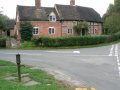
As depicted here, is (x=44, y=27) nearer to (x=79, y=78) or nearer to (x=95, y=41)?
(x=95, y=41)

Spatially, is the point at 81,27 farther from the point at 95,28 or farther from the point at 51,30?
the point at 95,28

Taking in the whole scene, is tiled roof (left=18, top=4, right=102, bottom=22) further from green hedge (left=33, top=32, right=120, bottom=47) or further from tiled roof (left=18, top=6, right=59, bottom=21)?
green hedge (left=33, top=32, right=120, bottom=47)

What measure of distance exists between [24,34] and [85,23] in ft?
43.6

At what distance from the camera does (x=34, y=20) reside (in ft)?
226

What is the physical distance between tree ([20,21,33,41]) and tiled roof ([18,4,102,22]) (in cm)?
233

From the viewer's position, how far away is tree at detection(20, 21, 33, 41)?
65562mm

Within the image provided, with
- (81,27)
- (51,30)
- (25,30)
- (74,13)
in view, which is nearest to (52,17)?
(51,30)

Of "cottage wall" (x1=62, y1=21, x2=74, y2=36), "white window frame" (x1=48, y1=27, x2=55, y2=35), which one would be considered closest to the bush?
"cottage wall" (x1=62, y1=21, x2=74, y2=36)

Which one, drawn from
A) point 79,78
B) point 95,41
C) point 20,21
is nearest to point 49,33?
point 20,21

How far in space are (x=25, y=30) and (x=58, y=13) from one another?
29.7ft

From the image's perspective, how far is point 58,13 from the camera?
71312mm

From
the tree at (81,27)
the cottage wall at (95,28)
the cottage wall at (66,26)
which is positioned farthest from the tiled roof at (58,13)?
the cottage wall at (95,28)

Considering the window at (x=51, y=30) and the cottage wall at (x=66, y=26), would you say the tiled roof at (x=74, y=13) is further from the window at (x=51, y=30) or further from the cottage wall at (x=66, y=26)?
the window at (x=51, y=30)

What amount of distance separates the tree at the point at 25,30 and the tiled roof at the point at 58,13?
2327mm
